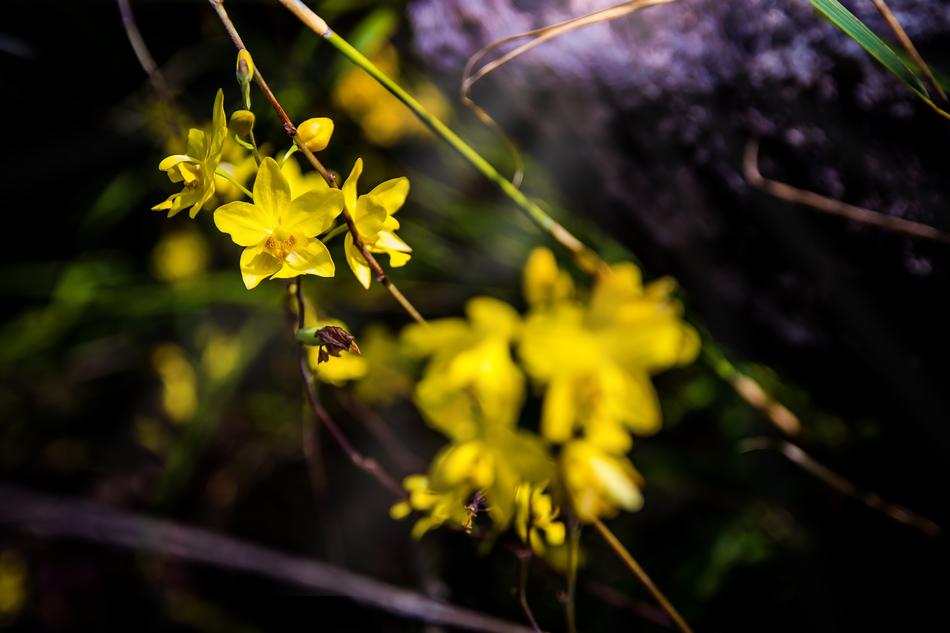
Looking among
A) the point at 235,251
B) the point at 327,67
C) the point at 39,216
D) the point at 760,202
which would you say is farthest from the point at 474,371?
the point at 39,216

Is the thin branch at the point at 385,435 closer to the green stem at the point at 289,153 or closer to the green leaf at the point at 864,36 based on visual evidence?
the green stem at the point at 289,153

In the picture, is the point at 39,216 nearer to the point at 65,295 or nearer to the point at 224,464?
the point at 65,295

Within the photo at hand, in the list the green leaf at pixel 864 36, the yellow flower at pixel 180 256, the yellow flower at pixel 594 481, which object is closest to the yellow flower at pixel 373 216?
the yellow flower at pixel 594 481

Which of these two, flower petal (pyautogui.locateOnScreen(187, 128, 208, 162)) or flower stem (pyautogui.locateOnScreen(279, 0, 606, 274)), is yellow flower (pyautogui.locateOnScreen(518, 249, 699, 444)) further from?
flower petal (pyautogui.locateOnScreen(187, 128, 208, 162))

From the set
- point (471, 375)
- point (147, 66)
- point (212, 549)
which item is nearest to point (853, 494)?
point (471, 375)

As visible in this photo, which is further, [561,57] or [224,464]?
[224,464]

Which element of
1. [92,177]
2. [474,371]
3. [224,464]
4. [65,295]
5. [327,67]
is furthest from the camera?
[92,177]

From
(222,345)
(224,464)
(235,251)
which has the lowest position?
(224,464)

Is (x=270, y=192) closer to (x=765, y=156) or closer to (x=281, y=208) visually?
(x=281, y=208)

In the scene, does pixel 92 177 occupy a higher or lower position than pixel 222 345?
higher
